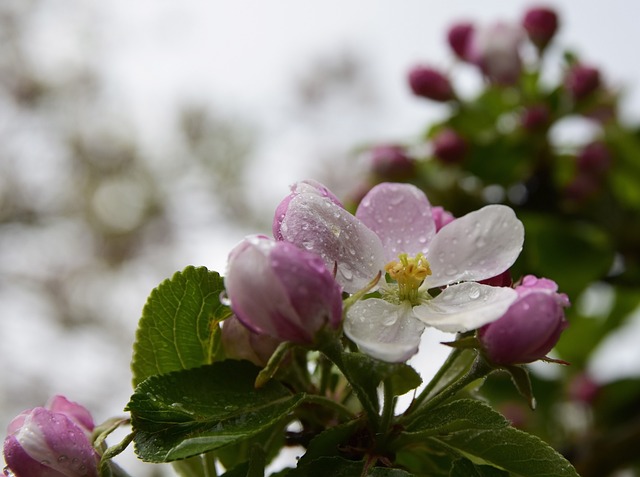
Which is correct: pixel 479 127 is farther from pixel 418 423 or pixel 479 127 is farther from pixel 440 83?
pixel 418 423

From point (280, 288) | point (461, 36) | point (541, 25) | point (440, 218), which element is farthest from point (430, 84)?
point (280, 288)

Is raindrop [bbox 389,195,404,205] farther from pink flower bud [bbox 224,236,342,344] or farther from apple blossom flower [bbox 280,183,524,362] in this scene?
pink flower bud [bbox 224,236,342,344]

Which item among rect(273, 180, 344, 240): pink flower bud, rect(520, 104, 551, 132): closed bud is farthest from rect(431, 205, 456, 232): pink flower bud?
rect(520, 104, 551, 132): closed bud

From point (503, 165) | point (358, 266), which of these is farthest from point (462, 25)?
point (358, 266)

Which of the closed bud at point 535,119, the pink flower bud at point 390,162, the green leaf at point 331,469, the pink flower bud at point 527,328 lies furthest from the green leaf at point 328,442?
the closed bud at point 535,119

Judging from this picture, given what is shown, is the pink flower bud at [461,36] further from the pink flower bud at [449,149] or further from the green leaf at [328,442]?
the green leaf at [328,442]

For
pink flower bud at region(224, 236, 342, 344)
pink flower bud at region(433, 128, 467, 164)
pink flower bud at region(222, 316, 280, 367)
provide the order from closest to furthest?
1. pink flower bud at region(224, 236, 342, 344)
2. pink flower bud at region(222, 316, 280, 367)
3. pink flower bud at region(433, 128, 467, 164)
